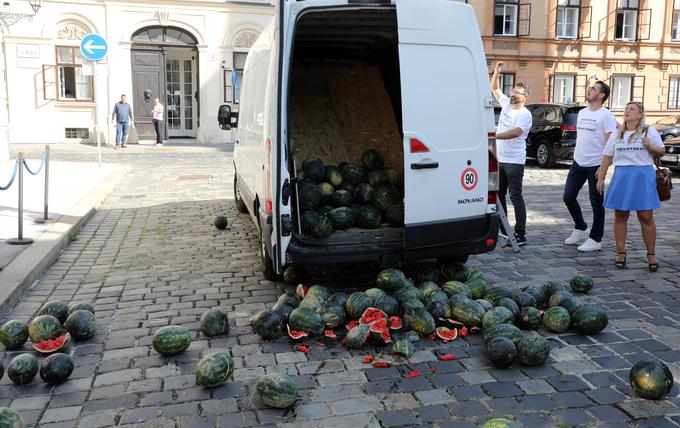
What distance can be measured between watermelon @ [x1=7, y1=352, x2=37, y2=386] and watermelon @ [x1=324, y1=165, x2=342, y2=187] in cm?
365

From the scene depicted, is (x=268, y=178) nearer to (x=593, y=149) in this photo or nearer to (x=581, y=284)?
(x=581, y=284)

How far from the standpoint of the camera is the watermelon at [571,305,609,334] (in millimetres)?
5188

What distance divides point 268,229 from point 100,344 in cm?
180

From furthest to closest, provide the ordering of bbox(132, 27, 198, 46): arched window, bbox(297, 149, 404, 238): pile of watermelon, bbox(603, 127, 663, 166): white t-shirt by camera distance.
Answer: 1. bbox(132, 27, 198, 46): arched window
2. bbox(603, 127, 663, 166): white t-shirt
3. bbox(297, 149, 404, 238): pile of watermelon

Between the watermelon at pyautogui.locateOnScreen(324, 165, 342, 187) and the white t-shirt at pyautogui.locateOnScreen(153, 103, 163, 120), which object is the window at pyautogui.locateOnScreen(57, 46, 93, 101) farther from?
the watermelon at pyautogui.locateOnScreen(324, 165, 342, 187)

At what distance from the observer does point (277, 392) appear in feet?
13.0

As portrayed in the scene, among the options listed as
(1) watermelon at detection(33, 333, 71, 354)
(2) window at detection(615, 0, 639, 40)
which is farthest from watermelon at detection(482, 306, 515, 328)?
(2) window at detection(615, 0, 639, 40)

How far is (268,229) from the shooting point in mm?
6078

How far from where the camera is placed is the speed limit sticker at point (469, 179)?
6102mm

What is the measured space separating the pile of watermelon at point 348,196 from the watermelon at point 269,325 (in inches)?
46.2

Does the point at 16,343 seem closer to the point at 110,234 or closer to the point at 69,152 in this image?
the point at 110,234

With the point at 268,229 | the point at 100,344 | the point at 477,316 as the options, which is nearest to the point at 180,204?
Answer: the point at 268,229

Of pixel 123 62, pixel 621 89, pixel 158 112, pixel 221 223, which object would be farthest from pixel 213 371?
pixel 621 89

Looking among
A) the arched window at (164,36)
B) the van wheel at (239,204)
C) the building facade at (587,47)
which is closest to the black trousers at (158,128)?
the arched window at (164,36)
